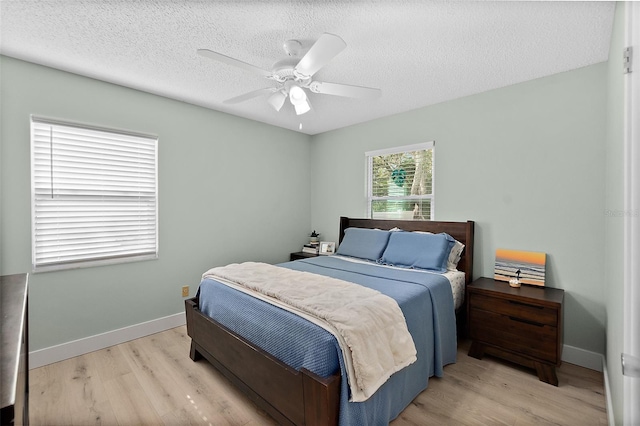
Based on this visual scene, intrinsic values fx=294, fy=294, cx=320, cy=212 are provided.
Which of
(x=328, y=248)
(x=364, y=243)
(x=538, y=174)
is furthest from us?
(x=328, y=248)

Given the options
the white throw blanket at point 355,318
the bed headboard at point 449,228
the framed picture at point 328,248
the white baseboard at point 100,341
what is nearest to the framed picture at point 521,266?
the bed headboard at point 449,228

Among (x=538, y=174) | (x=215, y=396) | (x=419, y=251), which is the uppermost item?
(x=538, y=174)

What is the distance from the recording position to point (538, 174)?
2684 millimetres

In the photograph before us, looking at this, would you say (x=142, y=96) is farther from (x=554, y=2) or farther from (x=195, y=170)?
(x=554, y=2)

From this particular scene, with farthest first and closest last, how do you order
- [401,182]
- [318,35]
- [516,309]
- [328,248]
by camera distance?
[328,248] < [401,182] < [516,309] < [318,35]

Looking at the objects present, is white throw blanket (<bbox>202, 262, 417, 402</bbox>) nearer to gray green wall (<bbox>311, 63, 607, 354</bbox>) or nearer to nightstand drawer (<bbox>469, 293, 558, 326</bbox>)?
nightstand drawer (<bbox>469, 293, 558, 326</bbox>)

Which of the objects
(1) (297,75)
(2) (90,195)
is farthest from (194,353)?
(1) (297,75)

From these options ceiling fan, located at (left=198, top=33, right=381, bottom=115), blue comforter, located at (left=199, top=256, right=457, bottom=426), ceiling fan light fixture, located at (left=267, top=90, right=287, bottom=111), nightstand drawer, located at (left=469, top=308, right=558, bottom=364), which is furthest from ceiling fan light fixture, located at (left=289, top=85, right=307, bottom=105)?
nightstand drawer, located at (left=469, top=308, right=558, bottom=364)

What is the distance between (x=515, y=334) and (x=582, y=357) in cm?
67

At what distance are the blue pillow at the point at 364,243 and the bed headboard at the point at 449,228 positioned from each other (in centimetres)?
21

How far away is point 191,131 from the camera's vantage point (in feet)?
11.2

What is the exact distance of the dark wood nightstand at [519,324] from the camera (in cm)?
220

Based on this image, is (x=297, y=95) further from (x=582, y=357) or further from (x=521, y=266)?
(x=582, y=357)

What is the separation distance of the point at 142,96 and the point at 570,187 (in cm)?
414
